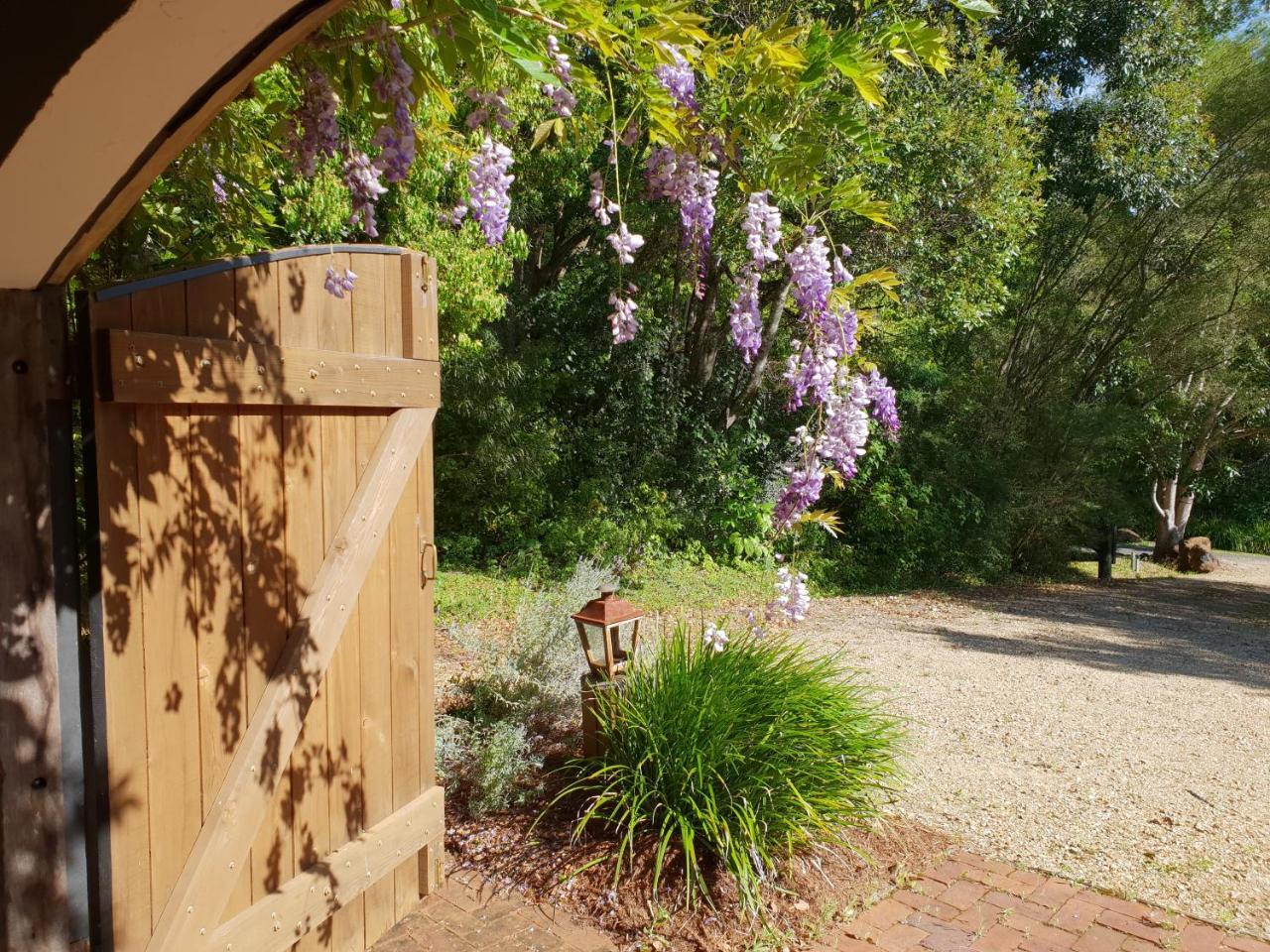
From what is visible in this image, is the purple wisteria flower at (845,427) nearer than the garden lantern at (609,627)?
Yes

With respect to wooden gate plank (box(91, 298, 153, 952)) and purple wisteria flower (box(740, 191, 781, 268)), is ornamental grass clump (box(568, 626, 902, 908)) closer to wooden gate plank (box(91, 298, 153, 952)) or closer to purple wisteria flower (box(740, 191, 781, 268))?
purple wisteria flower (box(740, 191, 781, 268))

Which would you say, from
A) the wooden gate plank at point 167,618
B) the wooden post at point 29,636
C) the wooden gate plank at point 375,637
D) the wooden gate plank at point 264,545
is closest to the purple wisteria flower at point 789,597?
the wooden gate plank at point 375,637

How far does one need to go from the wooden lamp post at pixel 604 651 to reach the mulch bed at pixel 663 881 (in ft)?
0.98

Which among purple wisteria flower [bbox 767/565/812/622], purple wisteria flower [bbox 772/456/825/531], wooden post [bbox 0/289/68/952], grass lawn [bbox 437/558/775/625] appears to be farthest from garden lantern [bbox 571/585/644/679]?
grass lawn [bbox 437/558/775/625]

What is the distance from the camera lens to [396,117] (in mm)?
2289

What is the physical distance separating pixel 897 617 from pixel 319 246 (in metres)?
7.85

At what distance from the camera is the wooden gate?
2.00 metres

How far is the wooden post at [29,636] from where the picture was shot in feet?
5.81

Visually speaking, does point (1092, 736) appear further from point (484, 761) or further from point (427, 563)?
point (427, 563)

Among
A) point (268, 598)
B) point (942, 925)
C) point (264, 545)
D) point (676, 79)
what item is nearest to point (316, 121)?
point (676, 79)

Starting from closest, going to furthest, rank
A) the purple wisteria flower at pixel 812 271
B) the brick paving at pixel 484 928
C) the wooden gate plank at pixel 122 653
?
the wooden gate plank at pixel 122 653, the brick paving at pixel 484 928, the purple wisteria flower at pixel 812 271

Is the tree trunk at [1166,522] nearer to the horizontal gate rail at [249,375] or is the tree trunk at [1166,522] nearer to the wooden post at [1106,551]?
the wooden post at [1106,551]

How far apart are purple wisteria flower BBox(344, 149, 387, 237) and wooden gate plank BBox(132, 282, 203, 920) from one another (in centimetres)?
61

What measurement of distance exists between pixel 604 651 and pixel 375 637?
111 centimetres
